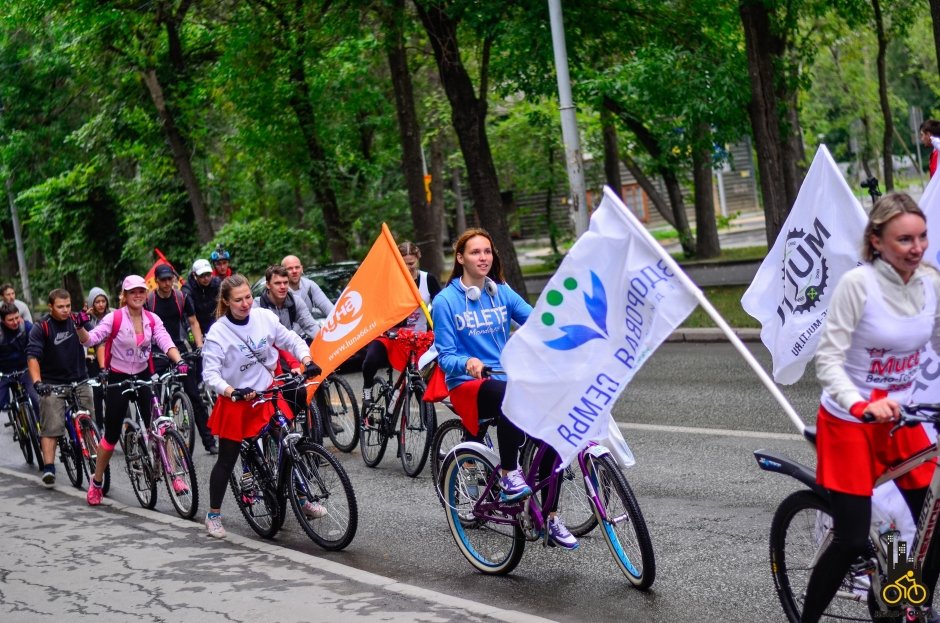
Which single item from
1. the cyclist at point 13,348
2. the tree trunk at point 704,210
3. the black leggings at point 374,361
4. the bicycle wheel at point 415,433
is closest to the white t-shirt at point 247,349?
the bicycle wheel at point 415,433

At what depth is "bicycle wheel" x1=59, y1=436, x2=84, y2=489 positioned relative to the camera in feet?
36.1

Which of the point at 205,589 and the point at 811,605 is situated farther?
the point at 205,589

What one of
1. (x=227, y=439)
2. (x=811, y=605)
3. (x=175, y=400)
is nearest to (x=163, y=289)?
(x=175, y=400)

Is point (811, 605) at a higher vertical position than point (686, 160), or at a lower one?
lower

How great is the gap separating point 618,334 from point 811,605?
1.42 m

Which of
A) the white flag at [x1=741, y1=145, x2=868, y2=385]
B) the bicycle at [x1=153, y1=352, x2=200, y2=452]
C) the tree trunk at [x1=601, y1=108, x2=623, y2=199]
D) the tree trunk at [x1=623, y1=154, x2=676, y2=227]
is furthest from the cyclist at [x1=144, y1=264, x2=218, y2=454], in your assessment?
the tree trunk at [x1=623, y1=154, x2=676, y2=227]

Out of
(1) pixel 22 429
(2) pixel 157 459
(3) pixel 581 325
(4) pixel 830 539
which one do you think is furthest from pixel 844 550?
(1) pixel 22 429

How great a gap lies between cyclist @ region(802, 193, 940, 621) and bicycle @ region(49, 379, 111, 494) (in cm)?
753

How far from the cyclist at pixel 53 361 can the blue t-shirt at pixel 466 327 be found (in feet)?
16.9

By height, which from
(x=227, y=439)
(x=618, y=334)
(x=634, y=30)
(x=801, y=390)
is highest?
(x=634, y=30)

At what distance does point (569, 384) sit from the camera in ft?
18.2

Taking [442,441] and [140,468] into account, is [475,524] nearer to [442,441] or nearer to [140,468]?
[442,441]

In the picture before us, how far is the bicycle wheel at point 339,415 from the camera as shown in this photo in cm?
1098

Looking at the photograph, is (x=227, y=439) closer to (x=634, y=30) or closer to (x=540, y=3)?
(x=540, y=3)
